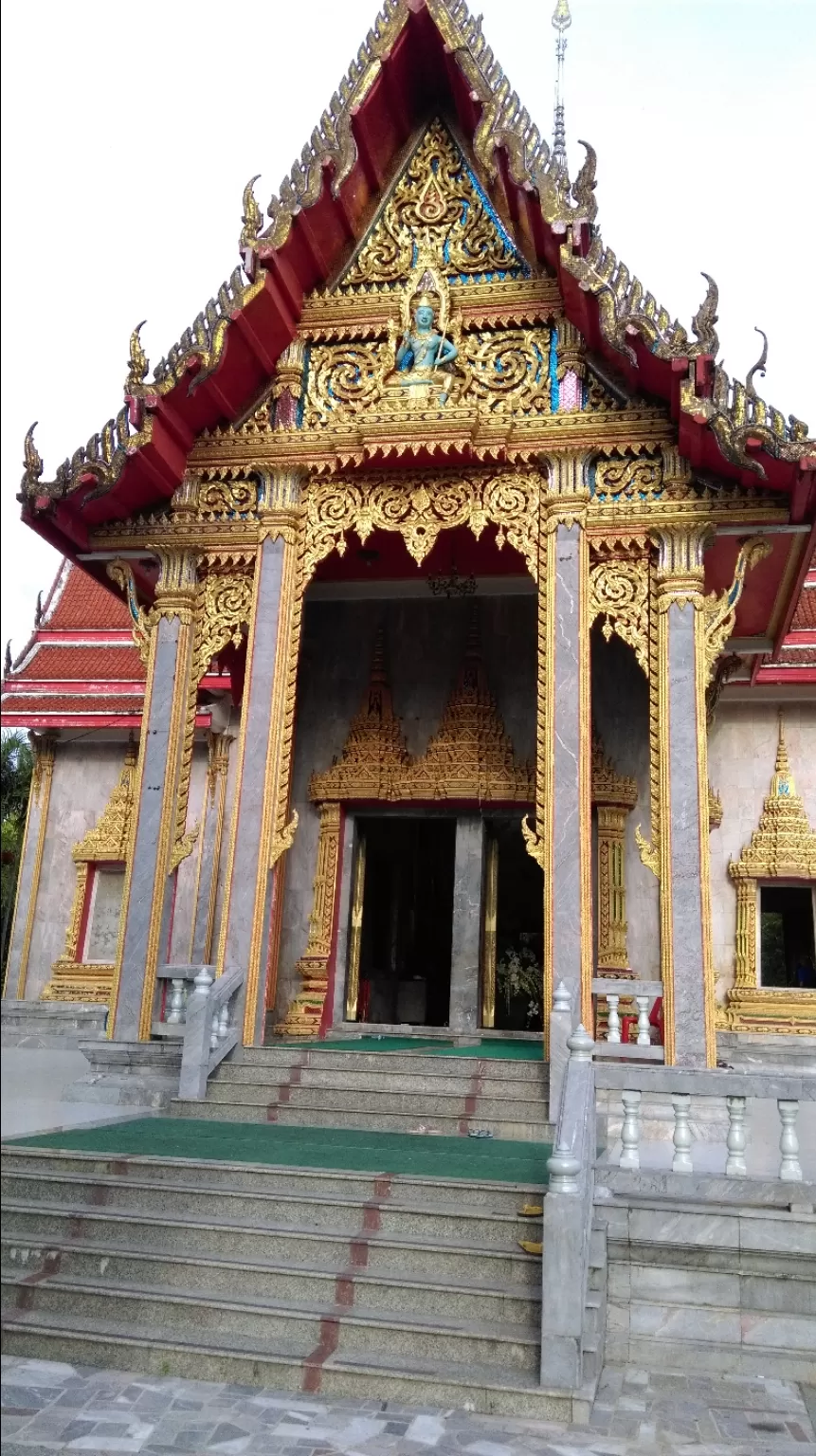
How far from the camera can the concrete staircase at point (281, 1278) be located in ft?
12.6

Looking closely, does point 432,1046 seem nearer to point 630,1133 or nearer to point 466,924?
point 466,924

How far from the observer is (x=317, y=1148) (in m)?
5.36

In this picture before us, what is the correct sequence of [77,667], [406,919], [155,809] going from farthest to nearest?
[77,667] < [406,919] < [155,809]

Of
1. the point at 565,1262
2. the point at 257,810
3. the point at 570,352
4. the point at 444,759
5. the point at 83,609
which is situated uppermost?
the point at 83,609

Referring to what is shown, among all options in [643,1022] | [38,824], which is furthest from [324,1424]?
[38,824]

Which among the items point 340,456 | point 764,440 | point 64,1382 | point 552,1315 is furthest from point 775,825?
point 64,1382

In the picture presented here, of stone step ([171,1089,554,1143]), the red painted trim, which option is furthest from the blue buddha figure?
stone step ([171,1089,554,1143])

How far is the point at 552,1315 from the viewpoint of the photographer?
3.77 metres

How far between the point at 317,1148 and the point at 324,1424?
6.16 feet

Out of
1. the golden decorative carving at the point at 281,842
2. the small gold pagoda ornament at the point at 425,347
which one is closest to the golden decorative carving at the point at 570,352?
the small gold pagoda ornament at the point at 425,347

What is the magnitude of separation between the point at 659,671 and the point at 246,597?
284 cm

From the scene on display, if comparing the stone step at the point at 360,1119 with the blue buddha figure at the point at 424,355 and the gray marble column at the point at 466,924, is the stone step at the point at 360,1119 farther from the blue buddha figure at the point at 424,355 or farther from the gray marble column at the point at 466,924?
the blue buddha figure at the point at 424,355

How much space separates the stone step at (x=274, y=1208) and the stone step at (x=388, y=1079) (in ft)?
5.19

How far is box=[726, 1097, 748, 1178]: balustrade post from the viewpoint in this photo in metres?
4.74
